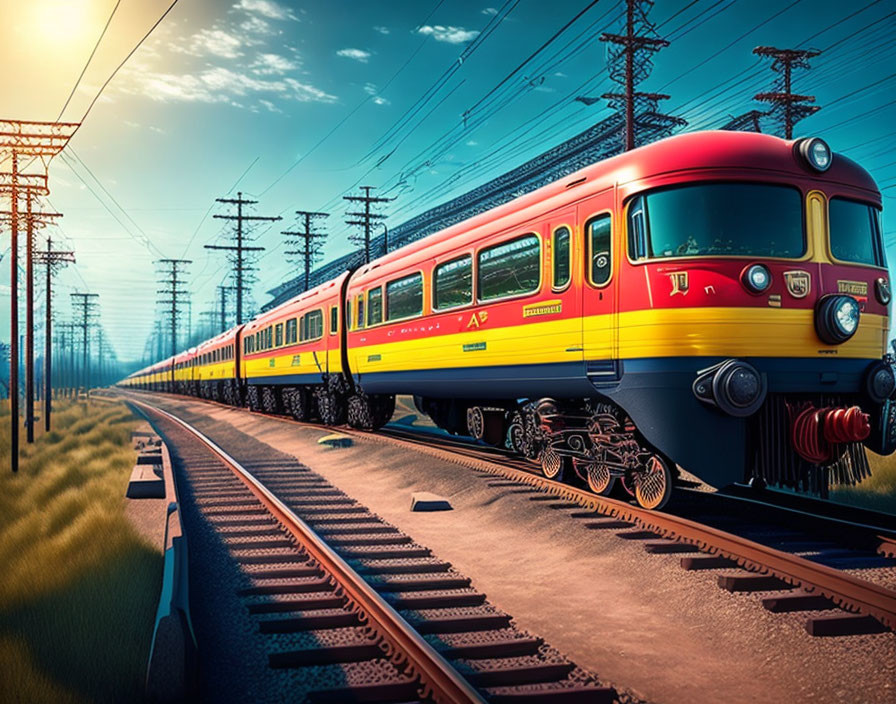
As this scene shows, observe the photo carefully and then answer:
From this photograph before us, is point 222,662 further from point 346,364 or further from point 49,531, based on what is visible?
point 346,364

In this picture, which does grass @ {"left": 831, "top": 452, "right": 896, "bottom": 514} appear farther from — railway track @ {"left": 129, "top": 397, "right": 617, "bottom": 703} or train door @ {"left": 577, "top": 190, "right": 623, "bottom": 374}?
railway track @ {"left": 129, "top": 397, "right": 617, "bottom": 703}

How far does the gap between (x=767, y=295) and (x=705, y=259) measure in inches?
24.8

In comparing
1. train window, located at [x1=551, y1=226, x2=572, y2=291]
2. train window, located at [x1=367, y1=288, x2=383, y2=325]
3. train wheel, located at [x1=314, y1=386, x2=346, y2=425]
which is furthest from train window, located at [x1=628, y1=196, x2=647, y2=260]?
train wheel, located at [x1=314, y1=386, x2=346, y2=425]

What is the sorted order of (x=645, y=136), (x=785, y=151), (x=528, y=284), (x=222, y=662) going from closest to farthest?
1. (x=222, y=662)
2. (x=785, y=151)
3. (x=528, y=284)
4. (x=645, y=136)

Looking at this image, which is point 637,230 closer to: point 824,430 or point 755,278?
point 755,278

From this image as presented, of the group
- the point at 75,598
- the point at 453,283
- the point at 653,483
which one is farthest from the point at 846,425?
the point at 75,598

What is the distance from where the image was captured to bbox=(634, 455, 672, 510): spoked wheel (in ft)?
25.7

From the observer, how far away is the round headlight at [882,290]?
8.05m

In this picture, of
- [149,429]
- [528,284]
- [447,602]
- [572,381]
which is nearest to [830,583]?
[447,602]

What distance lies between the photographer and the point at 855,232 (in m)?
8.05

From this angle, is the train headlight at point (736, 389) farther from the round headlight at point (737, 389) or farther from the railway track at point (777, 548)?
the railway track at point (777, 548)

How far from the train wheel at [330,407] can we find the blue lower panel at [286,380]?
1.31ft

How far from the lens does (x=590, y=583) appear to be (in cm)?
649

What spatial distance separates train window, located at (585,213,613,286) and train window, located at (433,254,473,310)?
2.96m
